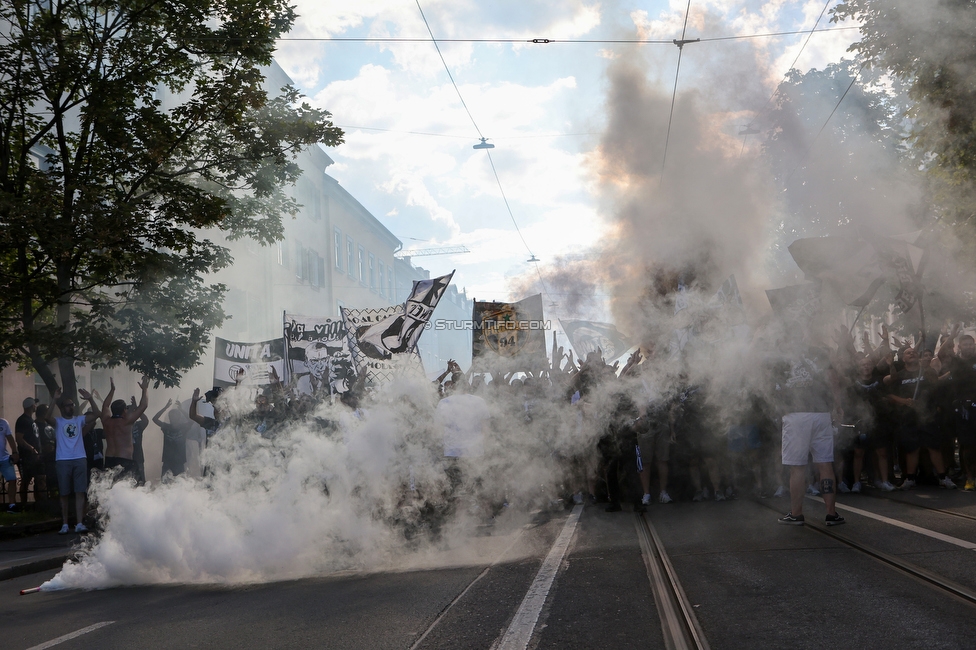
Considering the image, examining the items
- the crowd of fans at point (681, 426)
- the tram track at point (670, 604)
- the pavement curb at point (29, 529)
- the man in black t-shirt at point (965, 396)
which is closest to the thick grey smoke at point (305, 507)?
the crowd of fans at point (681, 426)

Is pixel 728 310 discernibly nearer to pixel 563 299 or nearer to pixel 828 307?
pixel 828 307

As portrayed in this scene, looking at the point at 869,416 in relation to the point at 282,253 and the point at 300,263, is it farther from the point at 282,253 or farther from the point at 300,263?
the point at 300,263

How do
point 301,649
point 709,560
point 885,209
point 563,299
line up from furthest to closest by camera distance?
point 563,299, point 885,209, point 709,560, point 301,649

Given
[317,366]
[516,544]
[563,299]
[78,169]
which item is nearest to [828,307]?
[563,299]

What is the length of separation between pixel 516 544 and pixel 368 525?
1.36 m

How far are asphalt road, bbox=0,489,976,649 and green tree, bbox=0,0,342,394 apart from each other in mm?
5053

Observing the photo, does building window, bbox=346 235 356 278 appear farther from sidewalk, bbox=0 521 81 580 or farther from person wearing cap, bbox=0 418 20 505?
sidewalk, bbox=0 521 81 580

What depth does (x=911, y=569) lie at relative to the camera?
561 cm

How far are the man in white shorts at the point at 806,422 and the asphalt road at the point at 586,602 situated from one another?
18.2 inches

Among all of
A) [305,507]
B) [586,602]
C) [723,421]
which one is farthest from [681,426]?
[586,602]

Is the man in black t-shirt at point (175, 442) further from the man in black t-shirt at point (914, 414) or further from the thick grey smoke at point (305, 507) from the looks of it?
the man in black t-shirt at point (914, 414)

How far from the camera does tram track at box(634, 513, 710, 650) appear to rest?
430 cm

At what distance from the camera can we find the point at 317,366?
17.3 meters

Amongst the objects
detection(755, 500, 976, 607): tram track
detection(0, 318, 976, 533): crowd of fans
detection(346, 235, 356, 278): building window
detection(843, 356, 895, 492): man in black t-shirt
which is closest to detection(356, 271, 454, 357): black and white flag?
detection(0, 318, 976, 533): crowd of fans
